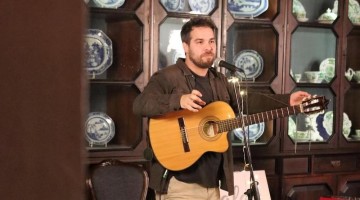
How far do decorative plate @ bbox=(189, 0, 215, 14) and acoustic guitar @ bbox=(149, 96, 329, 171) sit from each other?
742mm

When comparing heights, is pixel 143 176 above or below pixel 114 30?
below

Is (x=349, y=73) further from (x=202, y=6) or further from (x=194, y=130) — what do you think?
(x=194, y=130)

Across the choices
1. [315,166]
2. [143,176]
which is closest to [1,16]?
[143,176]

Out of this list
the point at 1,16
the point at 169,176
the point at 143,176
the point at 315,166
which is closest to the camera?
the point at 1,16

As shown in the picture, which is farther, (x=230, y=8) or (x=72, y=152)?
(x=230, y=8)

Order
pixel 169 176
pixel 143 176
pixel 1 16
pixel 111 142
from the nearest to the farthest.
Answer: pixel 1 16 < pixel 169 176 < pixel 143 176 < pixel 111 142

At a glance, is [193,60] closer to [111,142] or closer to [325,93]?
[111,142]

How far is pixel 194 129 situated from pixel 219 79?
0.81 feet

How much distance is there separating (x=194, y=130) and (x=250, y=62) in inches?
35.0

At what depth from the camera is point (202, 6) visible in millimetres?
2670

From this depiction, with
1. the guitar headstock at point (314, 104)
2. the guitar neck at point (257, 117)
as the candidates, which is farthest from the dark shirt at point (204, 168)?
the guitar headstock at point (314, 104)

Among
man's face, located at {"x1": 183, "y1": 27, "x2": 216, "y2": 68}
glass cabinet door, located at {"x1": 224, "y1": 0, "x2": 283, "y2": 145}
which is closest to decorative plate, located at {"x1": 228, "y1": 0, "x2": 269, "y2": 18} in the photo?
glass cabinet door, located at {"x1": 224, "y1": 0, "x2": 283, "y2": 145}

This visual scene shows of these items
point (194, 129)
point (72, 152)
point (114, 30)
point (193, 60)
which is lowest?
point (194, 129)

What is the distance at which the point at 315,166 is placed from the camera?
2.94m
